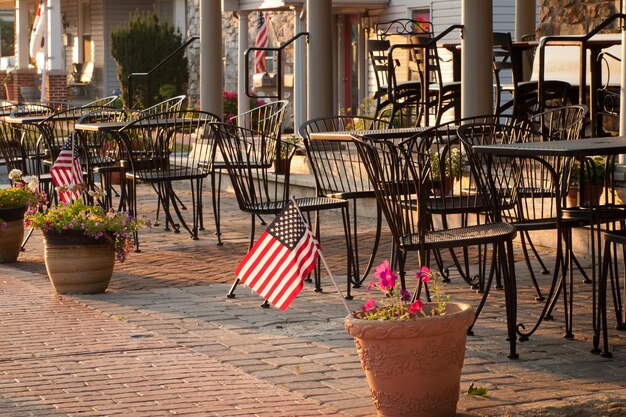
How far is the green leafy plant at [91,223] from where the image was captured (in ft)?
27.2

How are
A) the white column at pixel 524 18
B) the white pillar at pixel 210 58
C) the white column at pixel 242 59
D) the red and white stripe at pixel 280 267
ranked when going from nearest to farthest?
the red and white stripe at pixel 280 267
the white column at pixel 524 18
the white pillar at pixel 210 58
the white column at pixel 242 59

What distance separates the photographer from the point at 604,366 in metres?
5.82

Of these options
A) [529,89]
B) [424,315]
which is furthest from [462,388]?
[529,89]

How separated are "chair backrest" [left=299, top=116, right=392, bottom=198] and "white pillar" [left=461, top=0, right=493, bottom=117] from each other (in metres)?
0.79

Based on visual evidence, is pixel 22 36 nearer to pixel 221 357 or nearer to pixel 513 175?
pixel 513 175

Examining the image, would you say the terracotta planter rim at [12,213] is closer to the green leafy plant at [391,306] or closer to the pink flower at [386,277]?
the green leafy plant at [391,306]

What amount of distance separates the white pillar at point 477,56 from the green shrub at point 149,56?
59.2 ft

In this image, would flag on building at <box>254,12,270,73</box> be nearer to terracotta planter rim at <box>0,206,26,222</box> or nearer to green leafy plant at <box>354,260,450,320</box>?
terracotta planter rim at <box>0,206,26,222</box>

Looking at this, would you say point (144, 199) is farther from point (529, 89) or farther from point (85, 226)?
point (85, 226)

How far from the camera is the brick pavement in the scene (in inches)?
211

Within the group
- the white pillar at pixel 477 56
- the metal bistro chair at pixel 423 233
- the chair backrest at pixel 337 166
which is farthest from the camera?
the white pillar at pixel 477 56

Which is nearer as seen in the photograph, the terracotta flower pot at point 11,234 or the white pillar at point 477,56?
the terracotta flower pot at point 11,234

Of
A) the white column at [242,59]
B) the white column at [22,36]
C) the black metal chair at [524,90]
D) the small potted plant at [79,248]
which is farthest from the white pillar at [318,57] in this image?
the white column at [22,36]

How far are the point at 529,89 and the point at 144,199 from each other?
16.7 feet
